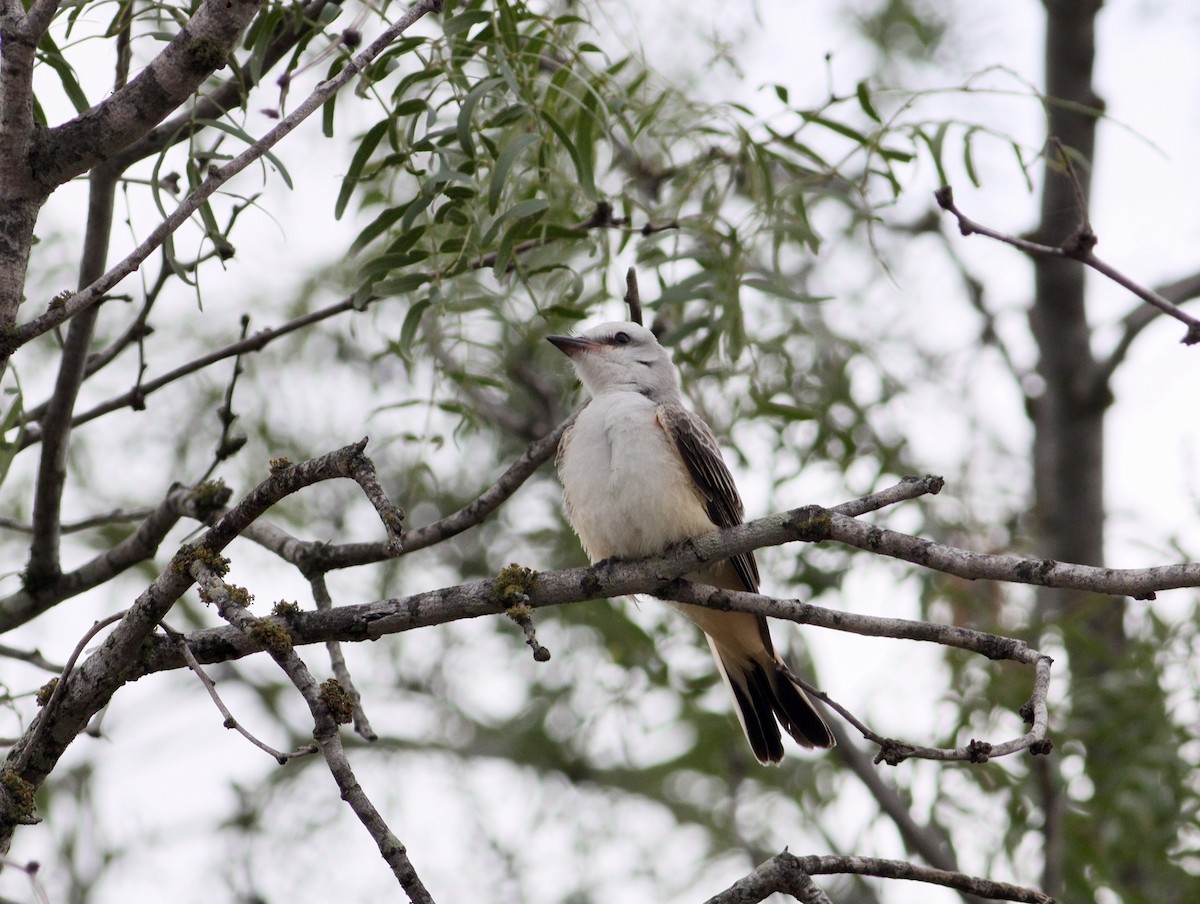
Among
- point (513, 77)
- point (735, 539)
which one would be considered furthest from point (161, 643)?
point (513, 77)

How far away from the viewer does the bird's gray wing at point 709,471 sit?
15.4ft

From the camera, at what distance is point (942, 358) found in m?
8.33

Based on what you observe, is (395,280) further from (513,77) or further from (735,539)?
(735,539)

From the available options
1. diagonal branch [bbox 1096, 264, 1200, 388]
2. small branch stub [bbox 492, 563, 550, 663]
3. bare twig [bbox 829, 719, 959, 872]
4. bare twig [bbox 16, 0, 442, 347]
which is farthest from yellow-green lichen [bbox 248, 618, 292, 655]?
diagonal branch [bbox 1096, 264, 1200, 388]

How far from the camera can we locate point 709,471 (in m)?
4.71

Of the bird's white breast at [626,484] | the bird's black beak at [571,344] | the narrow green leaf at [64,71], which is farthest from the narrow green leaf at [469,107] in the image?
the bird's black beak at [571,344]

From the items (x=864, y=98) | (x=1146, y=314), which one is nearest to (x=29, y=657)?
(x=864, y=98)

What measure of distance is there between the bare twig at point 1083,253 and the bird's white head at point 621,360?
192cm

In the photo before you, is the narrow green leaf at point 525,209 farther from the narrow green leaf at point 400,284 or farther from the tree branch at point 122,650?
the tree branch at point 122,650

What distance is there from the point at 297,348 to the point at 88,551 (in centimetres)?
179

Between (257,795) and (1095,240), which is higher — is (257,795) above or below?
above

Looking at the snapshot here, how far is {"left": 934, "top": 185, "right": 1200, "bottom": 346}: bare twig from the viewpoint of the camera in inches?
124

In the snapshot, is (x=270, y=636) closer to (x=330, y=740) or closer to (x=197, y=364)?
(x=330, y=740)

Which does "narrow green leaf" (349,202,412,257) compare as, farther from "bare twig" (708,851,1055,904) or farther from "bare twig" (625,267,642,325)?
"bare twig" (708,851,1055,904)
